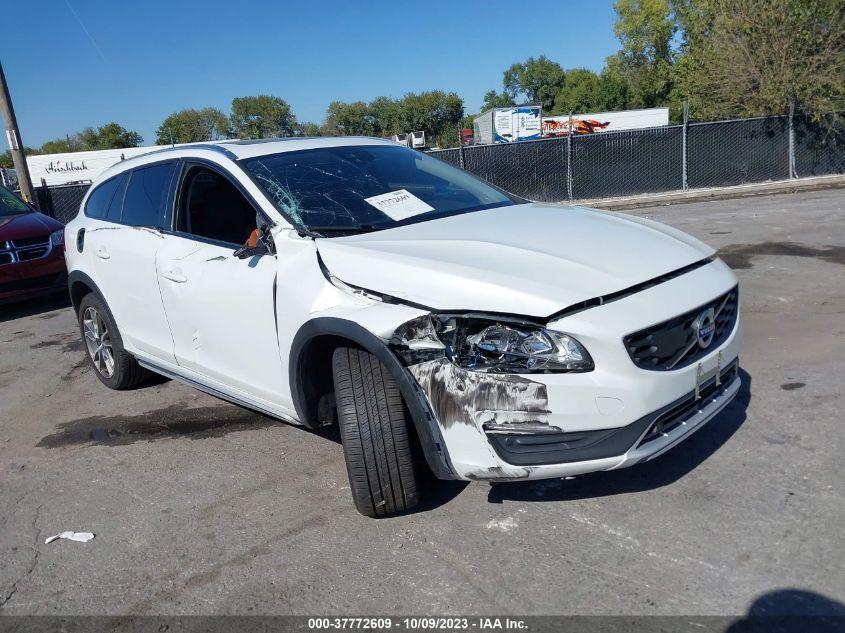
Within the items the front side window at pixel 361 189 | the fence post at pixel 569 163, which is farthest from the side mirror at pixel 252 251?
the fence post at pixel 569 163

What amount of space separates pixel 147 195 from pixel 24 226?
514 cm

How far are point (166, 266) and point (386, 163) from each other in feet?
4.74

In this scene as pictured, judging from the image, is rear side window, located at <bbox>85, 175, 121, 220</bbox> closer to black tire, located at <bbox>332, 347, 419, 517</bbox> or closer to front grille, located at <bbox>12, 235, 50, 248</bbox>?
black tire, located at <bbox>332, 347, 419, 517</bbox>

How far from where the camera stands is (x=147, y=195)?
477 cm

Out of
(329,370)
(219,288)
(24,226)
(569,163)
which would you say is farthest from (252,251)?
(569,163)

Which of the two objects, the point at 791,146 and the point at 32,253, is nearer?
the point at 32,253

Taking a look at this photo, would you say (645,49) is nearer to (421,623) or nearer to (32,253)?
(32,253)

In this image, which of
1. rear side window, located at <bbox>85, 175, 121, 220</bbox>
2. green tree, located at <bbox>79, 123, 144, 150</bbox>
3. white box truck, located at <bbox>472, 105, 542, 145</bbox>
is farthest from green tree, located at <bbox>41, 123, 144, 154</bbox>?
rear side window, located at <bbox>85, 175, 121, 220</bbox>

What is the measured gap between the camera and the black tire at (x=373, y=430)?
3.05m

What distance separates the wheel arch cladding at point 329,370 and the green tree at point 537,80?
98.5 meters

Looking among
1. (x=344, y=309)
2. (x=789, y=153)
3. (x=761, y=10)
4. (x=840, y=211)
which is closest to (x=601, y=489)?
(x=344, y=309)

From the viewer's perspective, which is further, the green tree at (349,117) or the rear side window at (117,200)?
the green tree at (349,117)

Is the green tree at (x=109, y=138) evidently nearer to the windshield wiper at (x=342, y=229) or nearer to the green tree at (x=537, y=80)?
the green tree at (x=537, y=80)

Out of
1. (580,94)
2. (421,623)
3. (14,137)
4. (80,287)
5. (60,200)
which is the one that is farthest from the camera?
(580,94)
